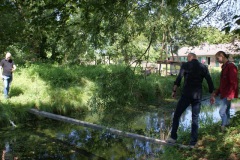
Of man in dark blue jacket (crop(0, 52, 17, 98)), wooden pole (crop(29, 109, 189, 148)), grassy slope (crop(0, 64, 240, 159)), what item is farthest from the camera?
man in dark blue jacket (crop(0, 52, 17, 98))

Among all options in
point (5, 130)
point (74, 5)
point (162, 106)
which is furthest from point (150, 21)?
point (162, 106)

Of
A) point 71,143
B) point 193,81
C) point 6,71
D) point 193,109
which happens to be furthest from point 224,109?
point 6,71

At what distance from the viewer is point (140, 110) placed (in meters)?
11.3

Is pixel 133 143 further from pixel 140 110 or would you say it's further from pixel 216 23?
pixel 140 110

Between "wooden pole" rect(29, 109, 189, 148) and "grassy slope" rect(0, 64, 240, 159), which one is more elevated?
"grassy slope" rect(0, 64, 240, 159)

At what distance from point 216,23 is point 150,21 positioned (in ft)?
5.45

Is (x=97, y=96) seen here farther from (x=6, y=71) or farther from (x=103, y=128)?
(x=6, y=71)

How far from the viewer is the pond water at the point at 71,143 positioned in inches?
244

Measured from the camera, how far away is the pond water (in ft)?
20.3

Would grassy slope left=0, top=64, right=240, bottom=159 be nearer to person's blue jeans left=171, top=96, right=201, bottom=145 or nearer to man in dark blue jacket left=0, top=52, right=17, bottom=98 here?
person's blue jeans left=171, top=96, right=201, bottom=145

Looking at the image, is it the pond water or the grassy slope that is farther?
the pond water

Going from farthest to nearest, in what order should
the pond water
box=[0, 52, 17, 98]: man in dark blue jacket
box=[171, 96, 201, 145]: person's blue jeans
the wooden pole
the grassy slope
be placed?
box=[0, 52, 17, 98]: man in dark blue jacket
the pond water
the wooden pole
box=[171, 96, 201, 145]: person's blue jeans
the grassy slope

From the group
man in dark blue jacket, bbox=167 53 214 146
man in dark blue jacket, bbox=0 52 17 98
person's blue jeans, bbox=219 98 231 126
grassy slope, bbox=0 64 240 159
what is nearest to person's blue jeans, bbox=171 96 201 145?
man in dark blue jacket, bbox=167 53 214 146

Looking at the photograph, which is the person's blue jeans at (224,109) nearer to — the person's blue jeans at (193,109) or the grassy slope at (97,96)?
the grassy slope at (97,96)
